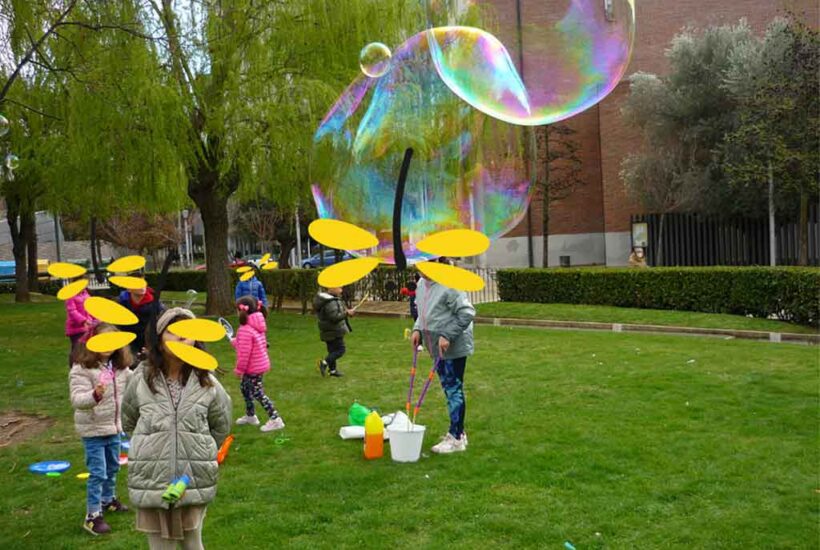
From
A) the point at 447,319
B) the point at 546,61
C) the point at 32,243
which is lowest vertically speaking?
the point at 447,319

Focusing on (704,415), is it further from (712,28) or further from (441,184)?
(712,28)

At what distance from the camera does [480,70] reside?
591cm

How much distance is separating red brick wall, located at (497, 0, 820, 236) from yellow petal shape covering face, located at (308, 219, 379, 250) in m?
28.3

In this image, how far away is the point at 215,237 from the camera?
1656cm

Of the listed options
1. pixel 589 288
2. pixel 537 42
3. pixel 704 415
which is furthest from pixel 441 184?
pixel 589 288

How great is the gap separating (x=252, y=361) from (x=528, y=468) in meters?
2.86

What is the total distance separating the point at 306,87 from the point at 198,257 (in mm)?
48824

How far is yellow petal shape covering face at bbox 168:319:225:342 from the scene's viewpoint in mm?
3148

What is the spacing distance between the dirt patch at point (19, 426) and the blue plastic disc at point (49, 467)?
41.6 inches

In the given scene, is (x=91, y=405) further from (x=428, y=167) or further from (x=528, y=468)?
(x=428, y=167)

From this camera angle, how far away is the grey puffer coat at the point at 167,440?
3.41 meters

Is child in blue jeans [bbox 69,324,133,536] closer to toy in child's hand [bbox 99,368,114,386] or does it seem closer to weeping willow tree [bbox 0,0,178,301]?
toy in child's hand [bbox 99,368,114,386]

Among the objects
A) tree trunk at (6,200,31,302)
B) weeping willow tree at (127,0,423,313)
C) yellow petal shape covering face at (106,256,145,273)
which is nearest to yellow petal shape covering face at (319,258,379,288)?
yellow petal shape covering face at (106,256,145,273)

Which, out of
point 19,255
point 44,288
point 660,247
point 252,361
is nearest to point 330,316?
point 252,361
